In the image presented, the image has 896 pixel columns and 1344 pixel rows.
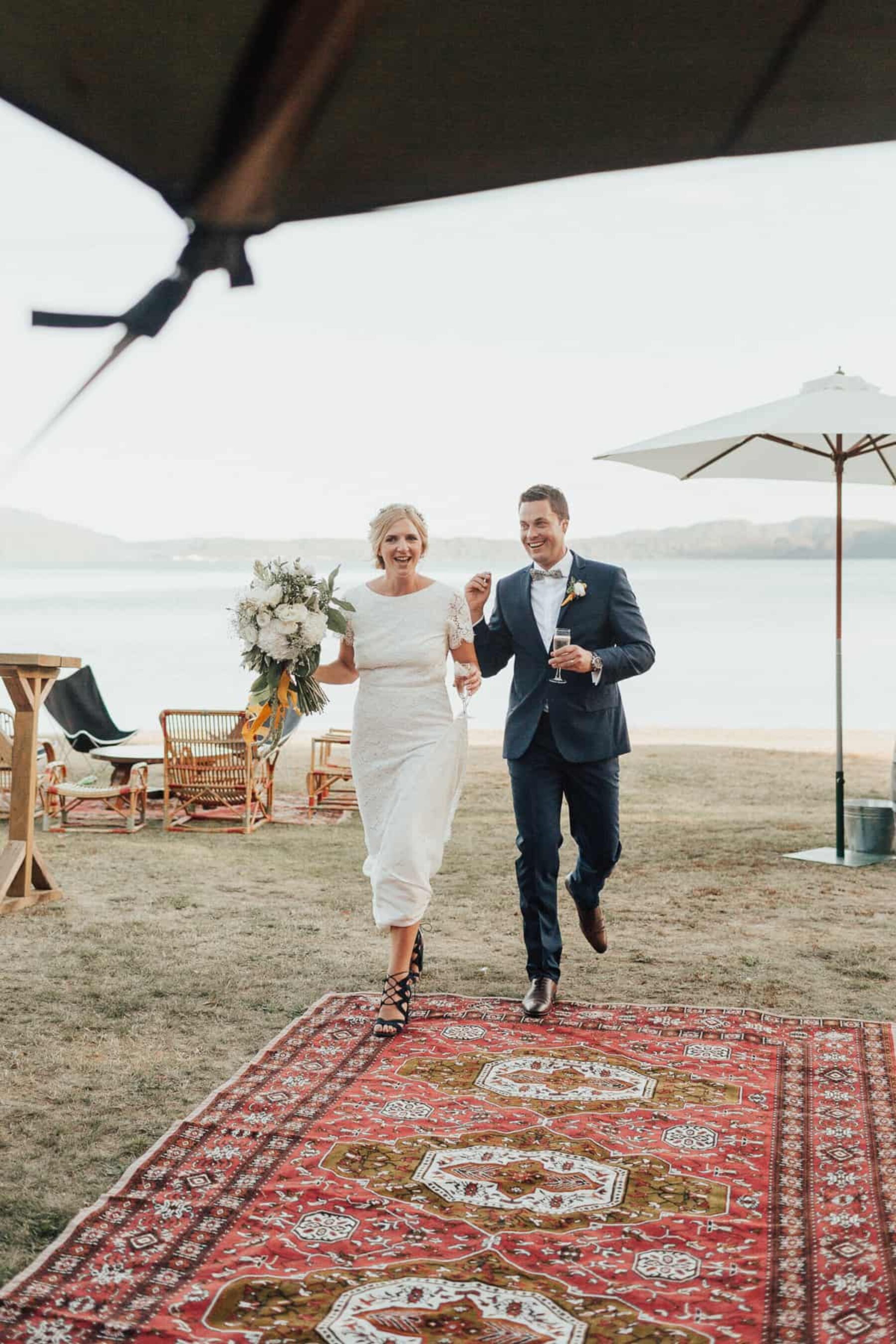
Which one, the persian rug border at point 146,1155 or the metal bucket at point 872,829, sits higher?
the metal bucket at point 872,829

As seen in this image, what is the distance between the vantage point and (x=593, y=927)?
18.2ft

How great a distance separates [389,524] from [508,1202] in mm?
2536

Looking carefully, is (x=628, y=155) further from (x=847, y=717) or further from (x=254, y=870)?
(x=847, y=717)

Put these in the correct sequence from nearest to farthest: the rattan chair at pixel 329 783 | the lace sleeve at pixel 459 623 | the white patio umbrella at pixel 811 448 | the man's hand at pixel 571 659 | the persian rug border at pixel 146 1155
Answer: the persian rug border at pixel 146 1155, the man's hand at pixel 571 659, the lace sleeve at pixel 459 623, the white patio umbrella at pixel 811 448, the rattan chair at pixel 329 783

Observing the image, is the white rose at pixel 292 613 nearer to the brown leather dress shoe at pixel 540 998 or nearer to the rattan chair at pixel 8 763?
the brown leather dress shoe at pixel 540 998

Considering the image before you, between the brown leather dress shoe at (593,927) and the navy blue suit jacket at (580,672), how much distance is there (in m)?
0.76

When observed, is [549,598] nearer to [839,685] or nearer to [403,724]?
[403,724]

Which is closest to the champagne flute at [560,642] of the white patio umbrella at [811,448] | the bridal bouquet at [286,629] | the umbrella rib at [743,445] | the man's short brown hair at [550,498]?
the man's short brown hair at [550,498]

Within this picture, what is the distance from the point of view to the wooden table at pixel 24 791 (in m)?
6.73

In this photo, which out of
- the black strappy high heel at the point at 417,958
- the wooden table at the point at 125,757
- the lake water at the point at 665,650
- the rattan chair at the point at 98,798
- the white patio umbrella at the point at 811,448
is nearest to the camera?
the black strappy high heel at the point at 417,958

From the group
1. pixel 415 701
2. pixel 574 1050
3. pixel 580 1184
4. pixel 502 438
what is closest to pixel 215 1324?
pixel 580 1184

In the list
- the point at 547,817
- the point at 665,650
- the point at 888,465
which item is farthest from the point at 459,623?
the point at 665,650

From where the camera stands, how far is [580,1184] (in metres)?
3.30

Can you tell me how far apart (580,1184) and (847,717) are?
24210 millimetres
